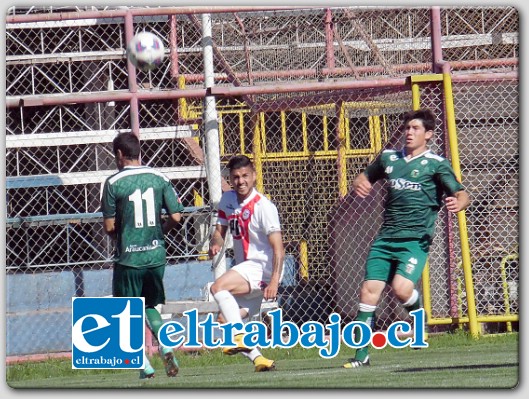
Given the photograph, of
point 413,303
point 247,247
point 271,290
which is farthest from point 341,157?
point 271,290

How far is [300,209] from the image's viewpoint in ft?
43.0

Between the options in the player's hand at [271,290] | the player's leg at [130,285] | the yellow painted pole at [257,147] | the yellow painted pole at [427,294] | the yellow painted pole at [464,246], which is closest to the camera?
the player's hand at [271,290]

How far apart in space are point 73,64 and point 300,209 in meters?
2.55

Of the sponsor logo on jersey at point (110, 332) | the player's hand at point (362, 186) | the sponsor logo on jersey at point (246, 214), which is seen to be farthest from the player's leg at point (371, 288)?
the sponsor logo on jersey at point (110, 332)

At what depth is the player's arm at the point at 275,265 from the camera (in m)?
9.95

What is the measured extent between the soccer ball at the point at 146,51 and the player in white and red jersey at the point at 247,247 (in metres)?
0.94

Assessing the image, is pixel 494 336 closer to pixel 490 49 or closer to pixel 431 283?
pixel 431 283

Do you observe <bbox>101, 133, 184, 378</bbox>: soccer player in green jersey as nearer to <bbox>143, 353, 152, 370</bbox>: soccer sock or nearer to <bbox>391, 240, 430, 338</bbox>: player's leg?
<bbox>143, 353, 152, 370</bbox>: soccer sock

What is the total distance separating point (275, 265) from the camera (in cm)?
1005

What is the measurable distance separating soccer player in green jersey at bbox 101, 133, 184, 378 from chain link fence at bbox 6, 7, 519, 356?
4.93 ft

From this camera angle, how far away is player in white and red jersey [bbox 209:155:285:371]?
1014 centimetres

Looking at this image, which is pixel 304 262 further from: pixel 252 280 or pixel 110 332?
pixel 110 332

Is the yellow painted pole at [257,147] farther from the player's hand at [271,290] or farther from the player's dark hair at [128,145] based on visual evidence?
the player's hand at [271,290]

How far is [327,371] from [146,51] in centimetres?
260
